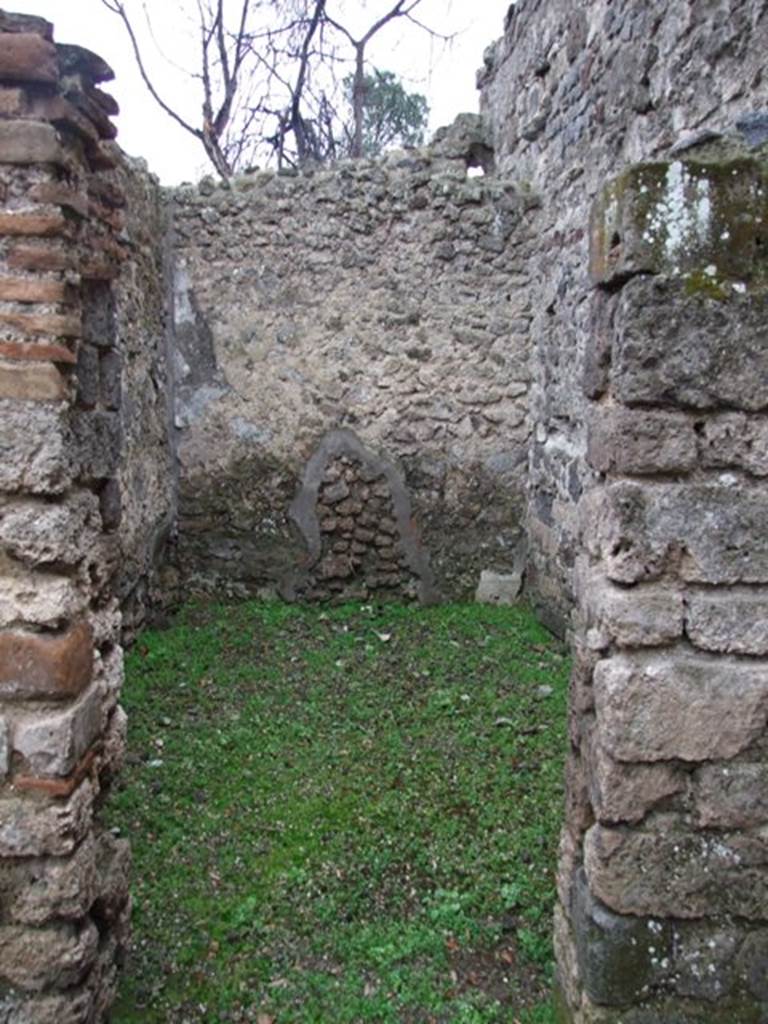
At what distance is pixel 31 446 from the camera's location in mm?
2098

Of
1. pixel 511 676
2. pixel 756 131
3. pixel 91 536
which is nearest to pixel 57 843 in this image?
pixel 91 536

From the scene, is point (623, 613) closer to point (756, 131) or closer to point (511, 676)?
point (756, 131)

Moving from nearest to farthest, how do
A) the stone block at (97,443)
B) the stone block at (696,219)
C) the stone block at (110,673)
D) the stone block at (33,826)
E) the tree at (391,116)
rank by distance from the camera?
the stone block at (696,219)
the stone block at (33,826)
the stone block at (97,443)
the stone block at (110,673)
the tree at (391,116)

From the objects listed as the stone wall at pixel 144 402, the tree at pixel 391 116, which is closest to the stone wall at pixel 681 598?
the stone wall at pixel 144 402

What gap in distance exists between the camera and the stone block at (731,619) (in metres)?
2.00

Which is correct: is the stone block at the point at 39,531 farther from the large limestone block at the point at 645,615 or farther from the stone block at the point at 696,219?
the stone block at the point at 696,219

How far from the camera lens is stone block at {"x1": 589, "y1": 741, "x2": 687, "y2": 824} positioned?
205 cm

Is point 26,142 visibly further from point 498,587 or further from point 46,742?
point 498,587

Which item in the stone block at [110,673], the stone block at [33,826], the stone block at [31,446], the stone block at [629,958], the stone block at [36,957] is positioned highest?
the stone block at [31,446]

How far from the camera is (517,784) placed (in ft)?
12.8

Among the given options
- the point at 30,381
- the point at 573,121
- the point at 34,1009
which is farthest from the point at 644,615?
the point at 573,121

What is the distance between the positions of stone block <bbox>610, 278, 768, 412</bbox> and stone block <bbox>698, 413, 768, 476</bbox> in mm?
33

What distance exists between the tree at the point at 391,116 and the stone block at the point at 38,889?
15.4 meters

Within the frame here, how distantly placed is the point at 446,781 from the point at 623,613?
7.12ft
